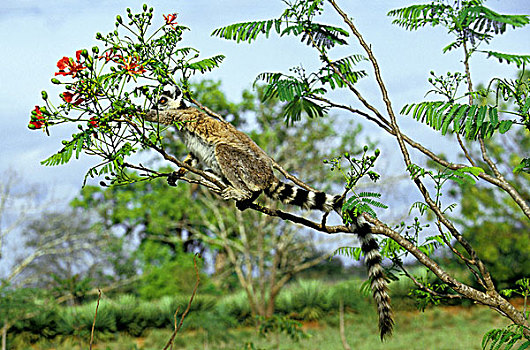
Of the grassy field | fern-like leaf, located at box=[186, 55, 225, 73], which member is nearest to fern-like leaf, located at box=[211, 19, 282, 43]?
fern-like leaf, located at box=[186, 55, 225, 73]

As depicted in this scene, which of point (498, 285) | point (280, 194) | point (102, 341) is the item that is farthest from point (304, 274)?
point (280, 194)

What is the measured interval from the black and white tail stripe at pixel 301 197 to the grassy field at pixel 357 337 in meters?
6.10

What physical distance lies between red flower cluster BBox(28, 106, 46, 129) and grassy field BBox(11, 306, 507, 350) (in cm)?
725

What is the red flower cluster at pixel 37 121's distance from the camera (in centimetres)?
214

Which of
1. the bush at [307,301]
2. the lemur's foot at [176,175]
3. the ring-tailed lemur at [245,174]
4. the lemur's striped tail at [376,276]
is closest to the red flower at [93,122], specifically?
the ring-tailed lemur at [245,174]

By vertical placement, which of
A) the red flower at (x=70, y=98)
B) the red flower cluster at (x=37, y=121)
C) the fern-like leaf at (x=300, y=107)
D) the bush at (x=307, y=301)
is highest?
the fern-like leaf at (x=300, y=107)

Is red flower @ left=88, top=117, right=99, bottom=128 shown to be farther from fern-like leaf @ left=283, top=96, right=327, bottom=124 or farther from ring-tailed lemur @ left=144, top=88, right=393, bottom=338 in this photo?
fern-like leaf @ left=283, top=96, right=327, bottom=124

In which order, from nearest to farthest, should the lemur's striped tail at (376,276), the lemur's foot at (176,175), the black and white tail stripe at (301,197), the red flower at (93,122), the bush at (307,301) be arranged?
1. the red flower at (93,122)
2. the lemur's striped tail at (376,276)
3. the black and white tail stripe at (301,197)
4. the lemur's foot at (176,175)
5. the bush at (307,301)

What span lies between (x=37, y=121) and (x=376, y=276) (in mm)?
1732

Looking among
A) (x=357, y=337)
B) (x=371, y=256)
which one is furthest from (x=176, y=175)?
(x=357, y=337)

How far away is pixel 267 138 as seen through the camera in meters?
15.5

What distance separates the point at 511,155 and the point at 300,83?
442 inches

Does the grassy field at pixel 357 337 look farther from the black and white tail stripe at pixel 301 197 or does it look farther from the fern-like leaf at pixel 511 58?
the fern-like leaf at pixel 511 58

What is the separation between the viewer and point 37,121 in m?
2.15
